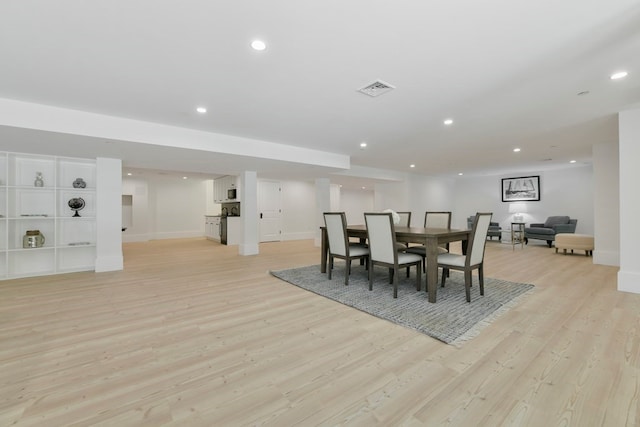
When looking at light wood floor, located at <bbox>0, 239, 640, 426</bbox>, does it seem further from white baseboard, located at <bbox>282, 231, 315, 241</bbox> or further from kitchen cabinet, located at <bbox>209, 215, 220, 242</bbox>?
white baseboard, located at <bbox>282, 231, 315, 241</bbox>

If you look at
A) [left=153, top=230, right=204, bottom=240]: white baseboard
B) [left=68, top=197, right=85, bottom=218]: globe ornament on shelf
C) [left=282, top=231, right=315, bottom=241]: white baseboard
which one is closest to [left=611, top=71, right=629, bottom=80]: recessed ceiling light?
[left=68, top=197, right=85, bottom=218]: globe ornament on shelf

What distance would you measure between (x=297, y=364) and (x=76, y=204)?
16.5 feet

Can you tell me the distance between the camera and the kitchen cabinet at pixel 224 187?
8.30 metres

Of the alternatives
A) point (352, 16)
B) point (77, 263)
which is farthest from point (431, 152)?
point (77, 263)

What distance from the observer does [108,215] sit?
4785 mm

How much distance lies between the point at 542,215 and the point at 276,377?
10417 millimetres

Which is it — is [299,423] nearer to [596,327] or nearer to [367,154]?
[596,327]

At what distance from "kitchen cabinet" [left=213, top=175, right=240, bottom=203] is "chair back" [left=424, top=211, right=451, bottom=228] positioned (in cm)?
539

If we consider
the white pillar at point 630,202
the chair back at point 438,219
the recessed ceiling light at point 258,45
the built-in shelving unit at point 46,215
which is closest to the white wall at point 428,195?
the chair back at point 438,219

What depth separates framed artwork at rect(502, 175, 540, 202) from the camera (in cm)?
912

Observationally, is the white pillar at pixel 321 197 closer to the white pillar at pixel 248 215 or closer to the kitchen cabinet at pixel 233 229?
the white pillar at pixel 248 215

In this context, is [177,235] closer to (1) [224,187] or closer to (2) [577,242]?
(1) [224,187]

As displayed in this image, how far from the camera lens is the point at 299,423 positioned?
1.36 meters


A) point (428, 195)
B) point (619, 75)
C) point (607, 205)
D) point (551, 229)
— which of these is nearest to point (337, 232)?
point (619, 75)
